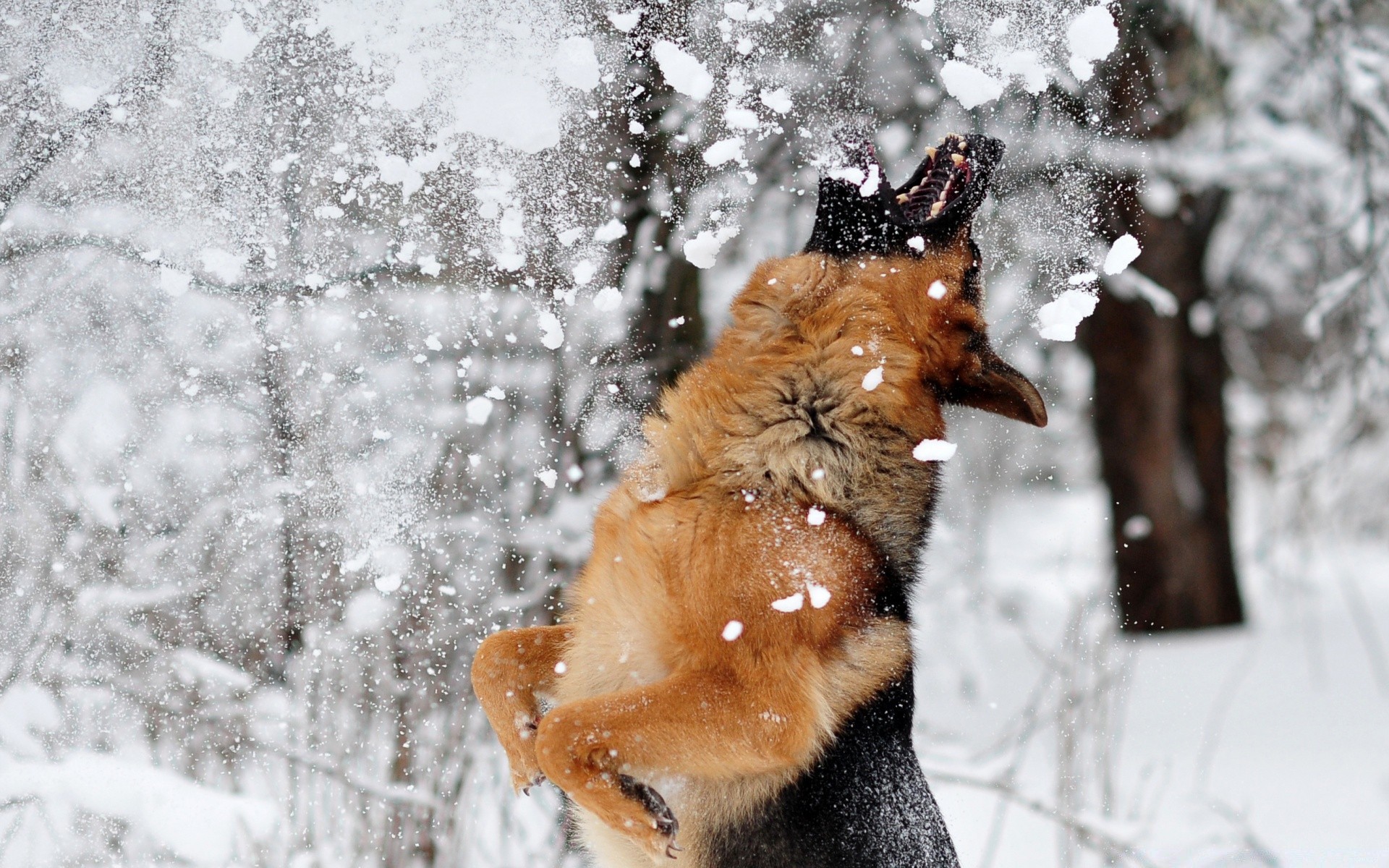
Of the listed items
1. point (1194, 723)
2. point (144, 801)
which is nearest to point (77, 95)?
point (144, 801)

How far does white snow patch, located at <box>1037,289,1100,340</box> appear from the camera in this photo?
3086 mm

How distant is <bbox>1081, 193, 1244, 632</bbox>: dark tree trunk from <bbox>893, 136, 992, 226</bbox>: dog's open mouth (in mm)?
6486

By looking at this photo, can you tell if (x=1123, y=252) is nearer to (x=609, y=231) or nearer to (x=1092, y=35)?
(x=1092, y=35)

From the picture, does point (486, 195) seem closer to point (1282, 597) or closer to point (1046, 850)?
point (1046, 850)

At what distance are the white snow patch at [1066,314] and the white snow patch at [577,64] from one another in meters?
1.73

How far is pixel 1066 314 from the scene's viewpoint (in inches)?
124

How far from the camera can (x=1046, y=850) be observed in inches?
186

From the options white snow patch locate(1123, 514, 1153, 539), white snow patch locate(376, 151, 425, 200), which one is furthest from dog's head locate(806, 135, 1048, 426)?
white snow patch locate(1123, 514, 1153, 539)

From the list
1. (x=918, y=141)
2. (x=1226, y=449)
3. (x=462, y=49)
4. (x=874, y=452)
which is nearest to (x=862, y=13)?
(x=918, y=141)

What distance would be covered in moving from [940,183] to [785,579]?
3.88ft

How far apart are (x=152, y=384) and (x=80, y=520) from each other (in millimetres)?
529

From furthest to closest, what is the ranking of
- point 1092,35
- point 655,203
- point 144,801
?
1. point 655,203
2. point 1092,35
3. point 144,801

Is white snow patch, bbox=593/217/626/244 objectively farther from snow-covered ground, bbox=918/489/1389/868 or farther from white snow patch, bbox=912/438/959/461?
snow-covered ground, bbox=918/489/1389/868

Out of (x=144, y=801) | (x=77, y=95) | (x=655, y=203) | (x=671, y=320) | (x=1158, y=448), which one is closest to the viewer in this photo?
(x=144, y=801)
